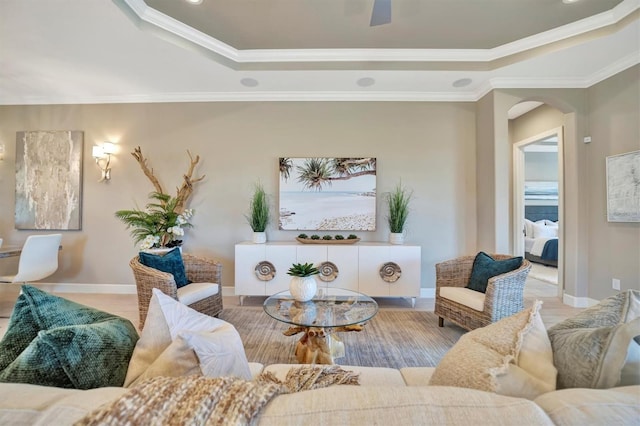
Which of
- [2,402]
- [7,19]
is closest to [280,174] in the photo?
[7,19]

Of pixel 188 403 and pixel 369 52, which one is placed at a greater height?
pixel 369 52

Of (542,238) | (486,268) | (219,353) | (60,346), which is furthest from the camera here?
(542,238)

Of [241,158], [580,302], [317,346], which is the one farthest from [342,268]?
[580,302]

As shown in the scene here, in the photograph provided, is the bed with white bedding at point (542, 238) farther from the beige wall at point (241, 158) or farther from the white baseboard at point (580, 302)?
the beige wall at point (241, 158)

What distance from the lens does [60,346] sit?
72 centimetres

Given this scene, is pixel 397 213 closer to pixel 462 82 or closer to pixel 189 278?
pixel 462 82

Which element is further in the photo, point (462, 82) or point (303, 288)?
point (462, 82)

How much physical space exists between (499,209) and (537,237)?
3.91 meters

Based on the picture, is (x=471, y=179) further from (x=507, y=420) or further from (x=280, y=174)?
(x=507, y=420)

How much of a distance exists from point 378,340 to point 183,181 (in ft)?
10.8

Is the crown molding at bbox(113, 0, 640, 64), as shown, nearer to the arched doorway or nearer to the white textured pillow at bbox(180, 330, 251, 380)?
the arched doorway

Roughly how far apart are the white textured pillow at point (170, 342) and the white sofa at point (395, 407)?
0.78 feet

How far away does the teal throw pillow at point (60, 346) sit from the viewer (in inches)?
27.6

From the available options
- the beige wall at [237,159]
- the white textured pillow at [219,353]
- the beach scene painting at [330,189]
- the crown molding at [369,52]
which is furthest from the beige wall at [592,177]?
the white textured pillow at [219,353]
